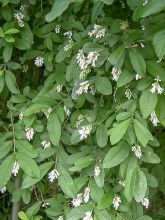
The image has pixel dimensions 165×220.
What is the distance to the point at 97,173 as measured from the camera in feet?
4.51

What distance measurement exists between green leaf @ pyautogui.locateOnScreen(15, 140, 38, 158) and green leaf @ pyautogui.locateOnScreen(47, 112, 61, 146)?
8cm

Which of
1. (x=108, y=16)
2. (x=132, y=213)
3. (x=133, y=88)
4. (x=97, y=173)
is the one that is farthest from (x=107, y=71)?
(x=132, y=213)

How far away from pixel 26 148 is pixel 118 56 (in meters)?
0.45

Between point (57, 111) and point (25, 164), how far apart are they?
0.20m

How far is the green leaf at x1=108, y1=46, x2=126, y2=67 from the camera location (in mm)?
1254

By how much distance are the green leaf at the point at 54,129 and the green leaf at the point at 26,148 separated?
0.27ft

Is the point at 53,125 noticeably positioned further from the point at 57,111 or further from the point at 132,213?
the point at 132,213

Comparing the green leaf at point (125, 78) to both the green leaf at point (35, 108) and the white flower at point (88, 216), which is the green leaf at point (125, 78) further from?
the white flower at point (88, 216)

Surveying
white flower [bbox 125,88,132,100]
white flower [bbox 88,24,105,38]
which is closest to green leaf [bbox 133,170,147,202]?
white flower [bbox 125,88,132,100]

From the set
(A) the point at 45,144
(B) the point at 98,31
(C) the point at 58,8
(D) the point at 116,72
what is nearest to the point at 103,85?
(D) the point at 116,72

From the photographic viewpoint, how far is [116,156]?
51.4 inches

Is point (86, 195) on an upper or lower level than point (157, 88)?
lower

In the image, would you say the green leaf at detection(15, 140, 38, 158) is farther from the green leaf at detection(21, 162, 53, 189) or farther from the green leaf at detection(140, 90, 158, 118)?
the green leaf at detection(140, 90, 158, 118)

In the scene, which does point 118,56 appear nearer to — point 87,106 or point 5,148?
point 87,106
